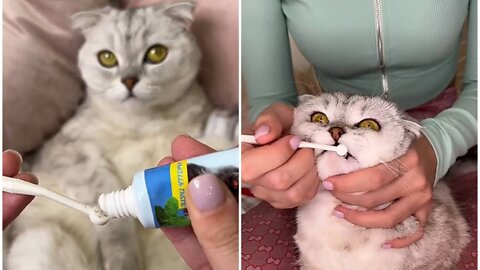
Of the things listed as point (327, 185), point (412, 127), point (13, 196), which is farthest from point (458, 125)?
point (13, 196)

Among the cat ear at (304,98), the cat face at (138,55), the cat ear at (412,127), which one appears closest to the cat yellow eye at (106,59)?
the cat face at (138,55)

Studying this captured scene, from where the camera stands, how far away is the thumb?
555mm

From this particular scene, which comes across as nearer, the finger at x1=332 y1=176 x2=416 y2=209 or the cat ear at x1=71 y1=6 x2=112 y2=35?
the finger at x1=332 y1=176 x2=416 y2=209

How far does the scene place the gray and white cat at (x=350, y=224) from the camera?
1.80 feet

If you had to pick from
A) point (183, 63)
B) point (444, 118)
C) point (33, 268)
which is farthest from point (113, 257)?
point (444, 118)

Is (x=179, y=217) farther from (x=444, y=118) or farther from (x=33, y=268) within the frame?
(x=444, y=118)

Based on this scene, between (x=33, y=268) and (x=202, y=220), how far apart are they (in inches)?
7.9

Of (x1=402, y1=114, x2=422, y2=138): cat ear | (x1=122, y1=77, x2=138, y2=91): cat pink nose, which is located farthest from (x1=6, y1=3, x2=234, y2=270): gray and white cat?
(x1=402, y1=114, x2=422, y2=138): cat ear

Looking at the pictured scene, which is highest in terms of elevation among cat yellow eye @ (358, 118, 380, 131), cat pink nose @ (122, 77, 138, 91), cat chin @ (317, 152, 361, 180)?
cat pink nose @ (122, 77, 138, 91)

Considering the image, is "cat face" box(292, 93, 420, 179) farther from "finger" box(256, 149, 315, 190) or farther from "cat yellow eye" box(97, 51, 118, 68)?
"cat yellow eye" box(97, 51, 118, 68)

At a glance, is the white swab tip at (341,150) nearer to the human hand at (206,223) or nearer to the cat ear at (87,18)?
the human hand at (206,223)

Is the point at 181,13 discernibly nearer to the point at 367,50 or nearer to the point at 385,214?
the point at 367,50

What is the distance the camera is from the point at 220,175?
0.57 m

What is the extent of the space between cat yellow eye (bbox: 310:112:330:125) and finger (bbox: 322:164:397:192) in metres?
0.06
